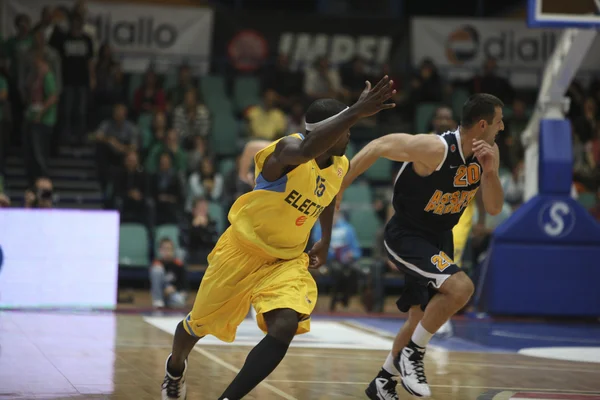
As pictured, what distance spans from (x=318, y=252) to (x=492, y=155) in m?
1.19

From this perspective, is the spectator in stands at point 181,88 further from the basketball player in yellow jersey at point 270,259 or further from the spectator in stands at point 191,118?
the basketball player in yellow jersey at point 270,259

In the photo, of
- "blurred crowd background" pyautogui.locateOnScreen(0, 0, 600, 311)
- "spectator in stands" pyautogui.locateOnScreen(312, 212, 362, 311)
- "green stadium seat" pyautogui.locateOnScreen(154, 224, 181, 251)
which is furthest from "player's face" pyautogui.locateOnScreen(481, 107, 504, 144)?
"green stadium seat" pyautogui.locateOnScreen(154, 224, 181, 251)

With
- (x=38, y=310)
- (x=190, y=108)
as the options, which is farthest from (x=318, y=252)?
(x=190, y=108)

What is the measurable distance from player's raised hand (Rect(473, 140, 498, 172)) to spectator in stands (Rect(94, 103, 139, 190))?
953 centimetres

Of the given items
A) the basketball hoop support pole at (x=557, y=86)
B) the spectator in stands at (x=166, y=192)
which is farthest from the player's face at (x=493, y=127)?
the spectator in stands at (x=166, y=192)

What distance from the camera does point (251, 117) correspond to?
16203 mm

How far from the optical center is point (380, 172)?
16531mm

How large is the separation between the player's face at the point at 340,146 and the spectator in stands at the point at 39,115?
33.5 ft

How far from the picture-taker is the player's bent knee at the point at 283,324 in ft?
15.6

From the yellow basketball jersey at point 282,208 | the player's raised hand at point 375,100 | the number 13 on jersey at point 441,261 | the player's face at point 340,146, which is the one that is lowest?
the number 13 on jersey at point 441,261

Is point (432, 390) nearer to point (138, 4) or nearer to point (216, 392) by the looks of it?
point (216, 392)

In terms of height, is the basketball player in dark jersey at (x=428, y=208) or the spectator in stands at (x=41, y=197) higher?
the basketball player in dark jersey at (x=428, y=208)

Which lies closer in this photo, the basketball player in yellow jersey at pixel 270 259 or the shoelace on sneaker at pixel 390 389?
the basketball player in yellow jersey at pixel 270 259

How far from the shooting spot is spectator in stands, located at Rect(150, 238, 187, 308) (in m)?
12.3
